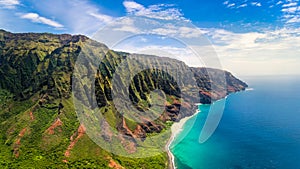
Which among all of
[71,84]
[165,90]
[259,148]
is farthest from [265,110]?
[71,84]

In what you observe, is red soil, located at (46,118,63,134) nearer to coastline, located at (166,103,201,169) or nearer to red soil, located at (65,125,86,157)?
red soil, located at (65,125,86,157)

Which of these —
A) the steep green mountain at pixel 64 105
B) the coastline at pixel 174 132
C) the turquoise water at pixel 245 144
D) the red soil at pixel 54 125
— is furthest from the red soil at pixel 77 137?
the turquoise water at pixel 245 144

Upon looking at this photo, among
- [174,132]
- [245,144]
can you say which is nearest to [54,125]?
[174,132]

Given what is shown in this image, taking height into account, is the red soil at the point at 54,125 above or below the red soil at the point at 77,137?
above

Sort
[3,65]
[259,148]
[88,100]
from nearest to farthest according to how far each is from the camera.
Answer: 1. [259,148]
2. [88,100]
3. [3,65]

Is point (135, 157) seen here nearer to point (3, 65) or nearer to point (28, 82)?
point (28, 82)

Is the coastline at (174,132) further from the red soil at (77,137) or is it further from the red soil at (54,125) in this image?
the red soil at (54,125)

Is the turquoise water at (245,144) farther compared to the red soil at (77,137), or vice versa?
the turquoise water at (245,144)

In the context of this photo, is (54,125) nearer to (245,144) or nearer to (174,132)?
(174,132)
